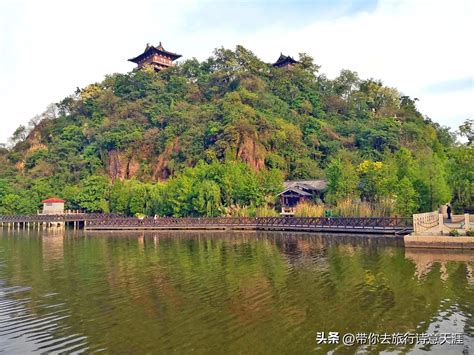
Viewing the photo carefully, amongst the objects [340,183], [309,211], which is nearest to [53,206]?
[309,211]

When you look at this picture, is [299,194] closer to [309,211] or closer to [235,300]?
[309,211]

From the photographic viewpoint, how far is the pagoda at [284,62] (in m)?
82.4

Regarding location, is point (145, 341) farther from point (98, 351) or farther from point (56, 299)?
point (56, 299)

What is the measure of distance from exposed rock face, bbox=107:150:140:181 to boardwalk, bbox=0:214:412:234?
481 inches

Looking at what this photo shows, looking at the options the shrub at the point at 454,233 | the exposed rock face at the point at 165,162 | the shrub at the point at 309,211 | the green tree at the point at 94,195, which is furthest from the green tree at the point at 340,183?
the green tree at the point at 94,195

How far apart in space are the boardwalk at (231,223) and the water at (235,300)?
436 cm

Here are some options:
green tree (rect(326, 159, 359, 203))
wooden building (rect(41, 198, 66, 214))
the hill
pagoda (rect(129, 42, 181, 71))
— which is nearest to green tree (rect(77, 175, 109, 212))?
the hill

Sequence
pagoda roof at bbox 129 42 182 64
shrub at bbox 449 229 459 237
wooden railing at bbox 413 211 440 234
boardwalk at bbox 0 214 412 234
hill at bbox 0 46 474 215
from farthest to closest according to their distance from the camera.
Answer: pagoda roof at bbox 129 42 182 64, hill at bbox 0 46 474 215, boardwalk at bbox 0 214 412 234, wooden railing at bbox 413 211 440 234, shrub at bbox 449 229 459 237

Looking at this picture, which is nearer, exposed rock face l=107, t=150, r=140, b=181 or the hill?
the hill

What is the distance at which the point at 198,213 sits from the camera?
161 feet

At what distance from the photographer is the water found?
11.1 m

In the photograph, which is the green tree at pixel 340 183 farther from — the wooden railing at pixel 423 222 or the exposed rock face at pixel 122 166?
the exposed rock face at pixel 122 166

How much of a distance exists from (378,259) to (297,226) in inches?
629

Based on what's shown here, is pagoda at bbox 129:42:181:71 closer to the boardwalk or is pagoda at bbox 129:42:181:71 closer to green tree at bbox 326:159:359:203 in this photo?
the boardwalk
